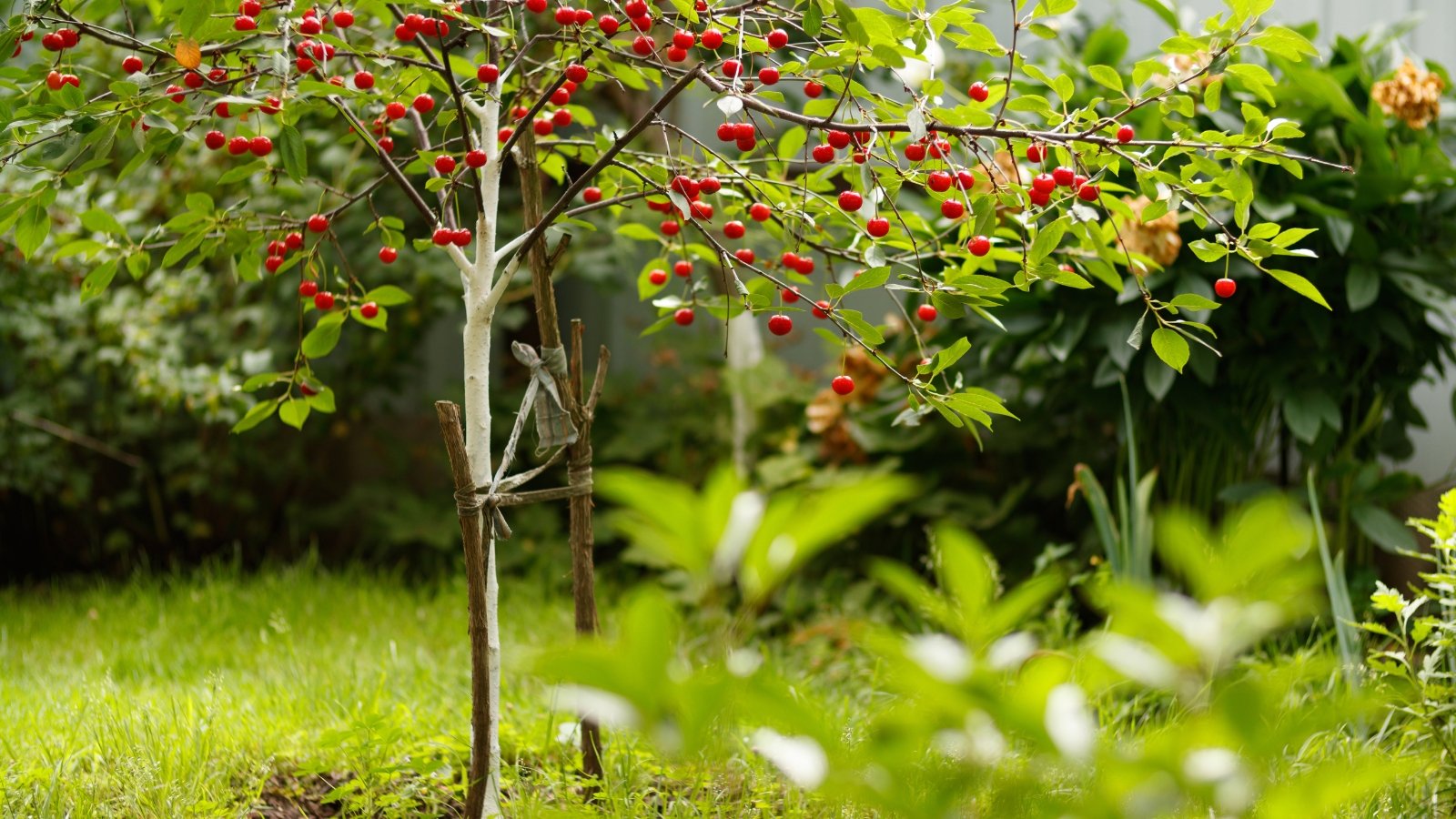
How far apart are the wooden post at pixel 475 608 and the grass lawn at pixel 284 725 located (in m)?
0.06

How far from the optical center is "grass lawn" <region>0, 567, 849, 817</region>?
52.9 inches

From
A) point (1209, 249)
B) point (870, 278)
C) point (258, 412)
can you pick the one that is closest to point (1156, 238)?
point (1209, 249)

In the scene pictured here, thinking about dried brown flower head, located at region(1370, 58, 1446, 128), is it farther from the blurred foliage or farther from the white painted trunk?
the blurred foliage

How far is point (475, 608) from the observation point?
1.25 meters

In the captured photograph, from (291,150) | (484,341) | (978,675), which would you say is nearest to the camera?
(978,675)

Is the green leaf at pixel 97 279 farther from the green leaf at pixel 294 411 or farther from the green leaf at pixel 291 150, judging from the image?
the green leaf at pixel 291 150

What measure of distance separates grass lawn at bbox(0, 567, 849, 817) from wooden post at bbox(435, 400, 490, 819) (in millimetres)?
64

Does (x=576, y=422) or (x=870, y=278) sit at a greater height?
(x=870, y=278)

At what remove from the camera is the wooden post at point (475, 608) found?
1.22m

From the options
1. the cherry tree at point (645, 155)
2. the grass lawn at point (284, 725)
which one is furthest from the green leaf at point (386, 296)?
the grass lawn at point (284, 725)

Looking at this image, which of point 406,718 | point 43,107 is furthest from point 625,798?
point 43,107

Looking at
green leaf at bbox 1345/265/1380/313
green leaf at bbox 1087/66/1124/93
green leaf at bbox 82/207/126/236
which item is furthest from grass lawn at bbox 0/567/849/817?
green leaf at bbox 1345/265/1380/313

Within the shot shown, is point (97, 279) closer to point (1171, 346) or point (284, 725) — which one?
point (284, 725)

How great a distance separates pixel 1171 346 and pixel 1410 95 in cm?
151
